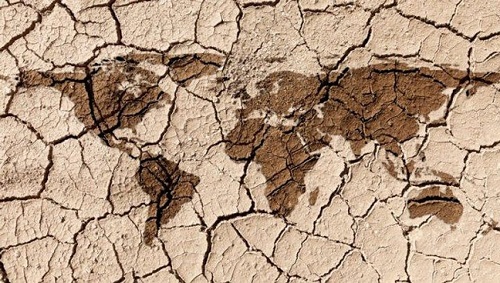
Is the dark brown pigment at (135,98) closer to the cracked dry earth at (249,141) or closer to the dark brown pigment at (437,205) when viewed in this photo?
the cracked dry earth at (249,141)

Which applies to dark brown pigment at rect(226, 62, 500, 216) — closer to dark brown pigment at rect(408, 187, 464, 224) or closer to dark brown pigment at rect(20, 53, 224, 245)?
dark brown pigment at rect(408, 187, 464, 224)

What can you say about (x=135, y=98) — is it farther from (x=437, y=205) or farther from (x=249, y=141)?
(x=437, y=205)

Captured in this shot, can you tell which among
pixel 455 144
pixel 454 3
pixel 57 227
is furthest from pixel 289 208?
pixel 454 3

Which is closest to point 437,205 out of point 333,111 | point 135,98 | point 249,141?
point 333,111

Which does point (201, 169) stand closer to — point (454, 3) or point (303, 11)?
point (303, 11)

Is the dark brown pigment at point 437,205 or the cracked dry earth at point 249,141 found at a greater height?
the cracked dry earth at point 249,141

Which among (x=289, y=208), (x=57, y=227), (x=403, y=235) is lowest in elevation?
(x=403, y=235)

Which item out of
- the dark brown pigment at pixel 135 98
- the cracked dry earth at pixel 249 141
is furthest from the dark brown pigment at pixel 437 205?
the dark brown pigment at pixel 135 98

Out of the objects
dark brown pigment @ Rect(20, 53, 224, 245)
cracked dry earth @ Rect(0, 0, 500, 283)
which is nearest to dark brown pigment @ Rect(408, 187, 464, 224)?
cracked dry earth @ Rect(0, 0, 500, 283)
